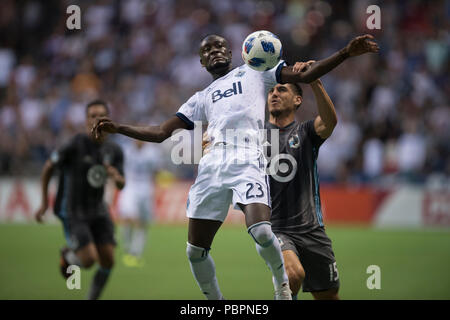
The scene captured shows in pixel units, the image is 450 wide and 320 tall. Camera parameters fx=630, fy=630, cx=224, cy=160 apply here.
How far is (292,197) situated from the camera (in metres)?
6.27

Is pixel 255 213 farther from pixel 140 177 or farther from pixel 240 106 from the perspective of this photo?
pixel 140 177

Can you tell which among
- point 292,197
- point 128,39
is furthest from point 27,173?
point 292,197

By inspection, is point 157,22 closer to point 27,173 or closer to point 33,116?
point 33,116

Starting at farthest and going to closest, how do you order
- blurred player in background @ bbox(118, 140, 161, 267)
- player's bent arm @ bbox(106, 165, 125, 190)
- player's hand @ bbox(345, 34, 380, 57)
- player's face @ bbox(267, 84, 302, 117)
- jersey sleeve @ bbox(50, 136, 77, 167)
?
blurred player in background @ bbox(118, 140, 161, 267) < jersey sleeve @ bbox(50, 136, 77, 167) < player's bent arm @ bbox(106, 165, 125, 190) < player's face @ bbox(267, 84, 302, 117) < player's hand @ bbox(345, 34, 380, 57)

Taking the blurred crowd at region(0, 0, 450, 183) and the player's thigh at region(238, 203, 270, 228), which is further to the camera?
the blurred crowd at region(0, 0, 450, 183)

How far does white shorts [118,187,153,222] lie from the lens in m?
13.3

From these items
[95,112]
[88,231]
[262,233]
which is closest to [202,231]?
[262,233]

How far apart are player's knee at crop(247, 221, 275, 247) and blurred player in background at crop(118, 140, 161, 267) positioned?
300 inches

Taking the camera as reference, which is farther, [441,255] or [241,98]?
[441,255]

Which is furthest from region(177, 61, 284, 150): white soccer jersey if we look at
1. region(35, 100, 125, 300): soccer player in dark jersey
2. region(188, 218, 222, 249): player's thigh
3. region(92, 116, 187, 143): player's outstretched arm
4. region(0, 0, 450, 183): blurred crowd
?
region(0, 0, 450, 183): blurred crowd

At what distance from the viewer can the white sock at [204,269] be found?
5645 millimetres

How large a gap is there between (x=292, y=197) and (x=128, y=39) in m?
16.8

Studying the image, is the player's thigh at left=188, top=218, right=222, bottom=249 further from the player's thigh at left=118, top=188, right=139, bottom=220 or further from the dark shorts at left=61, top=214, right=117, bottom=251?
the player's thigh at left=118, top=188, right=139, bottom=220

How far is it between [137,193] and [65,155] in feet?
18.5
